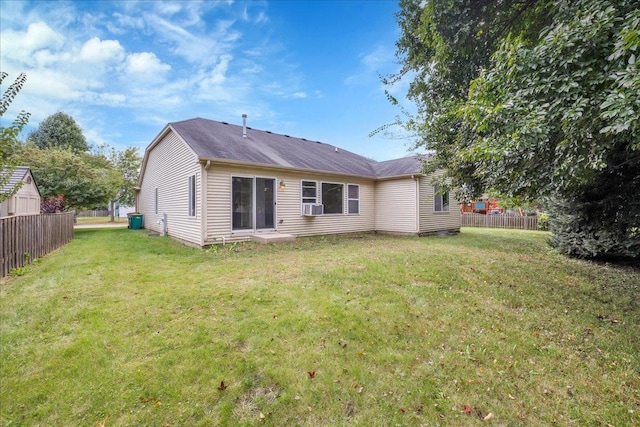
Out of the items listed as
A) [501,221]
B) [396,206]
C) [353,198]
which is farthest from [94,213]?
[501,221]

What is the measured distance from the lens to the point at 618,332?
143 inches

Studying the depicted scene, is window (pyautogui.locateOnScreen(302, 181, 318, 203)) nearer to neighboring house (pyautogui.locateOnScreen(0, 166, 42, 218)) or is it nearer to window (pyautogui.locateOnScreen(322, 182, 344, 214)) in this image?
window (pyautogui.locateOnScreen(322, 182, 344, 214))

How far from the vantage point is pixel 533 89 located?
2.82 metres

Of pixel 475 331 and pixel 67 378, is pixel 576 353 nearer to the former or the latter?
pixel 475 331

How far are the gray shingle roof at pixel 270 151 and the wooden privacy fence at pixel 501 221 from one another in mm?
8275

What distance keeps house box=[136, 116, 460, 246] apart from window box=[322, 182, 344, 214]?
0.04m

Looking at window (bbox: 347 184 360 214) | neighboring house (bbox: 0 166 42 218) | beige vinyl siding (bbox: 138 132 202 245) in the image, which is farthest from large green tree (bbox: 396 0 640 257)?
neighboring house (bbox: 0 166 42 218)

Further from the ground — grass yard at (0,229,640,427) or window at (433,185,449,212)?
window at (433,185,449,212)

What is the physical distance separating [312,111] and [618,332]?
690 inches

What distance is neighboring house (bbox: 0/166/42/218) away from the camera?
11367mm

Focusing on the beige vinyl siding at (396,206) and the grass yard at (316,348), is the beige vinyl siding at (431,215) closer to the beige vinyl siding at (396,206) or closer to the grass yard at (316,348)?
the beige vinyl siding at (396,206)

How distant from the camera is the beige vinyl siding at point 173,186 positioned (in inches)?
346

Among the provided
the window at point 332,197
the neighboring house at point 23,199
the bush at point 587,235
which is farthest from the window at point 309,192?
→ the neighboring house at point 23,199

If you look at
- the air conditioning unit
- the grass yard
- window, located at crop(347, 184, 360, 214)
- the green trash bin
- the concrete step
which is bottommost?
the grass yard
